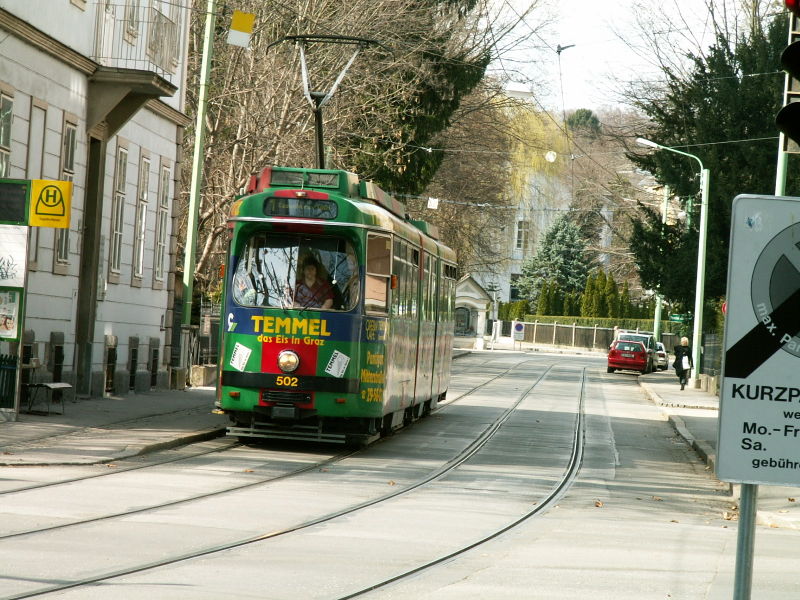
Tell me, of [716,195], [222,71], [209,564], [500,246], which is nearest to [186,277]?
[222,71]

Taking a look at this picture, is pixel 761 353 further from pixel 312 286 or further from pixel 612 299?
pixel 612 299

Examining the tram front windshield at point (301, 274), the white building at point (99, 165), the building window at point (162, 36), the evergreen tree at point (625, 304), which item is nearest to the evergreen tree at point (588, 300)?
the evergreen tree at point (625, 304)

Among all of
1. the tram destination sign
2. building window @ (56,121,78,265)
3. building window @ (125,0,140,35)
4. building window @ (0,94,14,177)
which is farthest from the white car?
the tram destination sign

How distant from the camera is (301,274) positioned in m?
17.8

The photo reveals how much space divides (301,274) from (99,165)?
8.26 meters

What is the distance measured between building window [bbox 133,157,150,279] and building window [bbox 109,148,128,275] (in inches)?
42.5

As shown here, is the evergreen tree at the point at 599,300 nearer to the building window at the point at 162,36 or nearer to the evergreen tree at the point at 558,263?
the evergreen tree at the point at 558,263

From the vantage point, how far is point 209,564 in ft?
29.1

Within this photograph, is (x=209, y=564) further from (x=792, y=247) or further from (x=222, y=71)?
(x=222, y=71)

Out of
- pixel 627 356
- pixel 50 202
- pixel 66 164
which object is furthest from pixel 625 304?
pixel 50 202

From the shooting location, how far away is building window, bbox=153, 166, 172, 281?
29422 mm

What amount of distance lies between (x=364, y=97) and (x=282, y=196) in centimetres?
2077

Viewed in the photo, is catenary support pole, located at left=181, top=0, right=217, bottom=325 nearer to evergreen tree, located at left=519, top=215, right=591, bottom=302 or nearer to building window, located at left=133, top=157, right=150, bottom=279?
building window, located at left=133, top=157, right=150, bottom=279

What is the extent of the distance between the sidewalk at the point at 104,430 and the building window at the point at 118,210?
2.72 m
